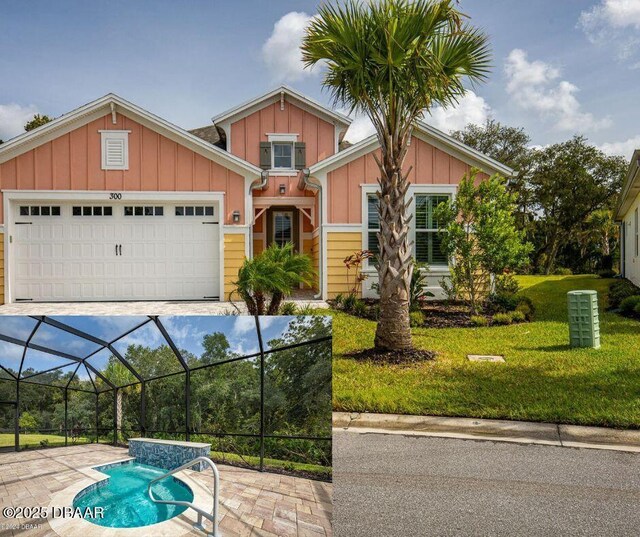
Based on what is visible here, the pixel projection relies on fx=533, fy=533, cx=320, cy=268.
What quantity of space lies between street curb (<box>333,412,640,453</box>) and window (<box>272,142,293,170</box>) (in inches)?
419

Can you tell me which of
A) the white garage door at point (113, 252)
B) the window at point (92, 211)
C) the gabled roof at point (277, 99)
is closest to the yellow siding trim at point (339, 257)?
the white garage door at point (113, 252)

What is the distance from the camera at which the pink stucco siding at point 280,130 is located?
15227mm

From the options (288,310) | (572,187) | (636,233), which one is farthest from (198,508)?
(572,187)

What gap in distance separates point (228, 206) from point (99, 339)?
10.7m

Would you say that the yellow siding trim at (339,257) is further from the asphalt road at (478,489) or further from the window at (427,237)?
the asphalt road at (478,489)

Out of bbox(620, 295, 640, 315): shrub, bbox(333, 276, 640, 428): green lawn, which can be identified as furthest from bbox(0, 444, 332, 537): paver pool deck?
bbox(620, 295, 640, 315): shrub

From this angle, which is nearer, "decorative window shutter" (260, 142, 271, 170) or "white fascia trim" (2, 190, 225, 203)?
"white fascia trim" (2, 190, 225, 203)

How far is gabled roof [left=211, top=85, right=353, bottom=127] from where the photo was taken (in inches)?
590

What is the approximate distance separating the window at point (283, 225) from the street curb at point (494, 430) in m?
10.2

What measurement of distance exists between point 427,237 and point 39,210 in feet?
28.4

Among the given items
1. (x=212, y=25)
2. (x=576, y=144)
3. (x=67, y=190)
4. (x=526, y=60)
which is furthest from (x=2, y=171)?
(x=576, y=144)

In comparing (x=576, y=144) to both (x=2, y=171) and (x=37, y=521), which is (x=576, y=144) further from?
(x=37, y=521)

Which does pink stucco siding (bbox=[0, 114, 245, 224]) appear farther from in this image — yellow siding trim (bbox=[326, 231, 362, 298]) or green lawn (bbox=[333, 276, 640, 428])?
green lawn (bbox=[333, 276, 640, 428])

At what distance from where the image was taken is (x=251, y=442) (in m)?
1.59
